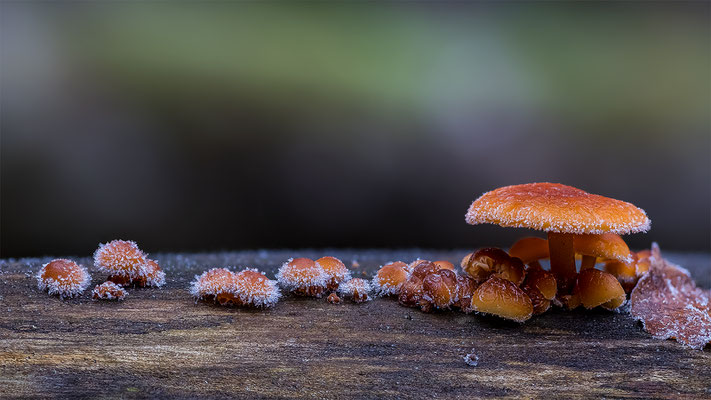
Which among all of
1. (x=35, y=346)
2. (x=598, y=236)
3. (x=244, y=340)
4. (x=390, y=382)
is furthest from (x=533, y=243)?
(x=35, y=346)

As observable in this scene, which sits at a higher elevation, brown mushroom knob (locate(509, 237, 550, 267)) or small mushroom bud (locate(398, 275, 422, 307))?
brown mushroom knob (locate(509, 237, 550, 267))

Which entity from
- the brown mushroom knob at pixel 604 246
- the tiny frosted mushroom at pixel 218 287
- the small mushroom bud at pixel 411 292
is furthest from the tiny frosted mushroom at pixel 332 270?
the brown mushroom knob at pixel 604 246

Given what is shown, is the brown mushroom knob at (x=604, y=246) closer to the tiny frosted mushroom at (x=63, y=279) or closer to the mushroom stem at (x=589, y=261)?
the mushroom stem at (x=589, y=261)

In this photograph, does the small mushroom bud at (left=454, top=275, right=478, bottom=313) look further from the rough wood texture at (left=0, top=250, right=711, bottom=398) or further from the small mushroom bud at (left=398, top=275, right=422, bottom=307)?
the small mushroom bud at (left=398, top=275, right=422, bottom=307)

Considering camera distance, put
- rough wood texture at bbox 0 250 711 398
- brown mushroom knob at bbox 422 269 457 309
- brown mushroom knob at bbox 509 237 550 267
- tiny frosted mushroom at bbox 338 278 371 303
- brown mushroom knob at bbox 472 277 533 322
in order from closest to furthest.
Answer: rough wood texture at bbox 0 250 711 398 → brown mushroom knob at bbox 472 277 533 322 → brown mushroom knob at bbox 422 269 457 309 → tiny frosted mushroom at bbox 338 278 371 303 → brown mushroom knob at bbox 509 237 550 267

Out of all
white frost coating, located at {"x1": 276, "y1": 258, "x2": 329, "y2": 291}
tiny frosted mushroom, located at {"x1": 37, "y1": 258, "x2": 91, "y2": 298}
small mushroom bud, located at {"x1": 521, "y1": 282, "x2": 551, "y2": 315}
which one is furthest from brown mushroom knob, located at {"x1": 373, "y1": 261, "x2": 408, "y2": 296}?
tiny frosted mushroom, located at {"x1": 37, "y1": 258, "x2": 91, "y2": 298}
